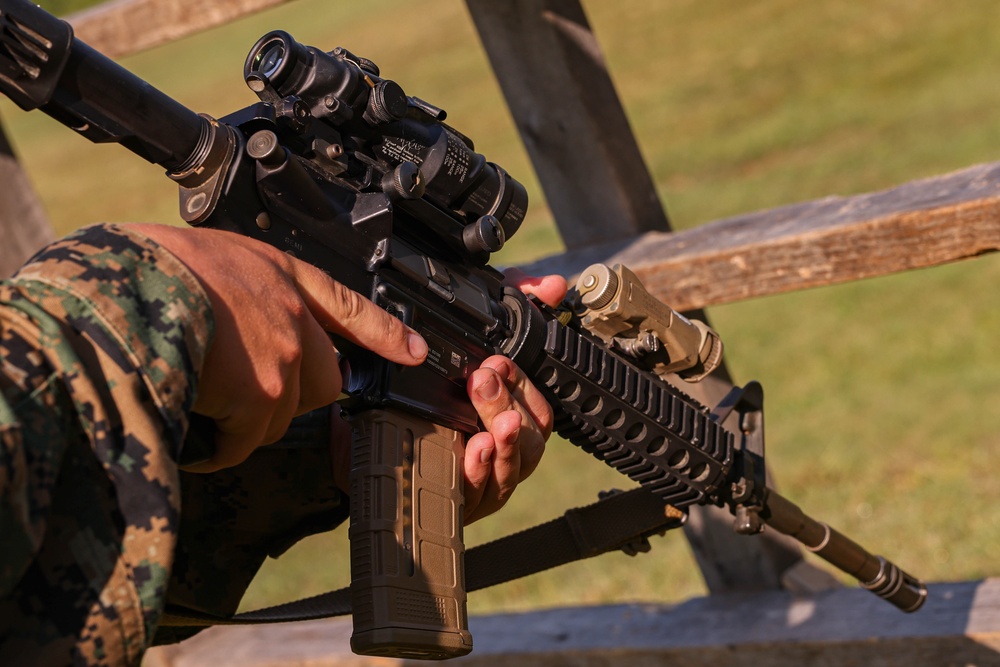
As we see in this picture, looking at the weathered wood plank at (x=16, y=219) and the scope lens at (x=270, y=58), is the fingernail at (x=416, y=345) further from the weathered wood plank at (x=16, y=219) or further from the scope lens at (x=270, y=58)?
the weathered wood plank at (x=16, y=219)

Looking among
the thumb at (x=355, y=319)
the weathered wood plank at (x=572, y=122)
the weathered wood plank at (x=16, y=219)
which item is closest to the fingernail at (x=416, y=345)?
the thumb at (x=355, y=319)

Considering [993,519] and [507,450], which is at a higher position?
[993,519]

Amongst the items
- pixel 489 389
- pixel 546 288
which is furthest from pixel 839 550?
pixel 489 389

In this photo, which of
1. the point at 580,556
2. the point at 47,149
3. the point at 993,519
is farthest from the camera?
the point at 47,149

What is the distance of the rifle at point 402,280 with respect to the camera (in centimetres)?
166

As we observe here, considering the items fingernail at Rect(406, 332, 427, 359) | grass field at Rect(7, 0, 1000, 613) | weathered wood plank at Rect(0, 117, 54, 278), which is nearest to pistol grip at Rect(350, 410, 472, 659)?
fingernail at Rect(406, 332, 427, 359)

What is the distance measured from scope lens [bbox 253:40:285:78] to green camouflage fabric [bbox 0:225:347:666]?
53 centimetres

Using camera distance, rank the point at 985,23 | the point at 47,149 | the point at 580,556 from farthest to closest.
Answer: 1. the point at 47,149
2. the point at 985,23
3. the point at 580,556

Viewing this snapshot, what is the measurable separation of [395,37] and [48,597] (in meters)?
22.1

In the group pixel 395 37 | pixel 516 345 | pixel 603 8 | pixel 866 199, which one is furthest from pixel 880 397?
pixel 395 37

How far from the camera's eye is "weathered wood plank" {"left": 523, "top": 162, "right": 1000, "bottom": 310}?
2.43 metres

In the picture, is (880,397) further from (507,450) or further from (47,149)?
(47,149)

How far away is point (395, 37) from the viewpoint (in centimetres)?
2250

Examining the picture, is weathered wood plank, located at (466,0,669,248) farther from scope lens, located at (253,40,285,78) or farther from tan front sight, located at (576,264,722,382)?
scope lens, located at (253,40,285,78)
